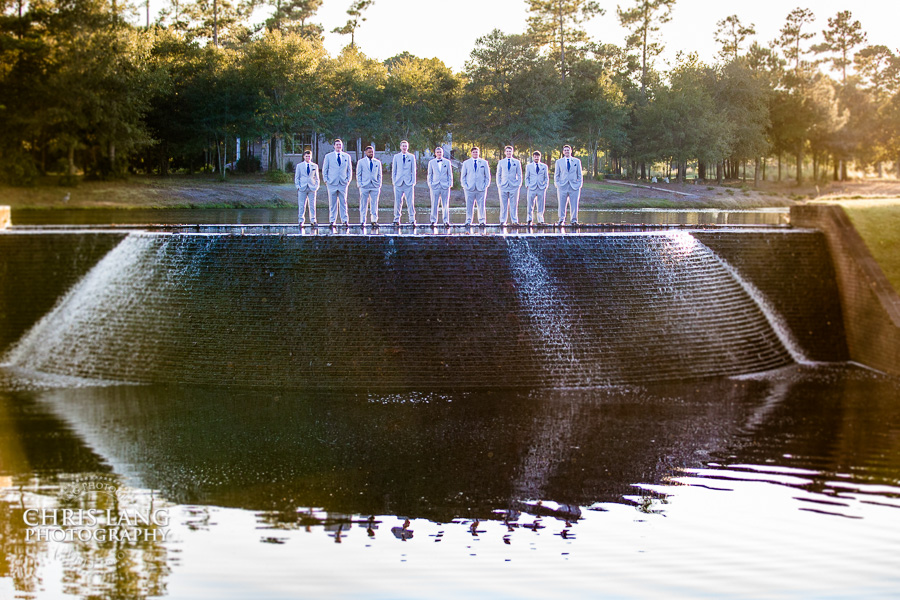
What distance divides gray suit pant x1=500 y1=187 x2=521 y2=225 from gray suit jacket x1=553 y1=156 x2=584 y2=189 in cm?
82

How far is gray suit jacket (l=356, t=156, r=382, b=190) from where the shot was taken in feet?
56.5

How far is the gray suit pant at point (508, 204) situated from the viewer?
17823 mm

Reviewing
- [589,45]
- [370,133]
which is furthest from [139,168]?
[589,45]

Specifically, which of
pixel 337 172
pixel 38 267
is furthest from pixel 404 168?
pixel 38 267

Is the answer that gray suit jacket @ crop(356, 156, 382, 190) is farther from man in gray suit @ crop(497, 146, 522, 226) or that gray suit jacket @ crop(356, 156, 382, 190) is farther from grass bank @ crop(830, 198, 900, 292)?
grass bank @ crop(830, 198, 900, 292)

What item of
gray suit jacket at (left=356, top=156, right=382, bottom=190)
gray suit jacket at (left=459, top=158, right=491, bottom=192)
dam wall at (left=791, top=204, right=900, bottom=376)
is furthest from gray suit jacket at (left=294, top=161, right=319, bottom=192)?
dam wall at (left=791, top=204, right=900, bottom=376)

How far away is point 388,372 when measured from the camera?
13352 mm

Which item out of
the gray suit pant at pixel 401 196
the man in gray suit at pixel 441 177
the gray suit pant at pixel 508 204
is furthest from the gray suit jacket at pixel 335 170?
the gray suit pant at pixel 508 204

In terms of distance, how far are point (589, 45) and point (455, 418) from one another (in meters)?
49.0

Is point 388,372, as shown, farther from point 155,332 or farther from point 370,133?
point 370,133

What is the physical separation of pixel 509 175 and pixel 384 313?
4961mm

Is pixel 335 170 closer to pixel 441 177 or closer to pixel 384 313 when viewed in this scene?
pixel 441 177

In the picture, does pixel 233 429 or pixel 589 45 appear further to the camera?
pixel 589 45

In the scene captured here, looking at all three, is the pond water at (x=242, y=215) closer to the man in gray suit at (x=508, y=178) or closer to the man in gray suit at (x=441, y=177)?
the man in gray suit at (x=508, y=178)
